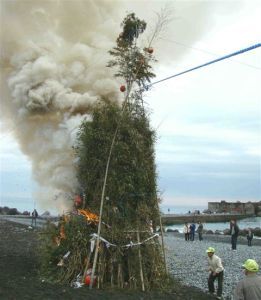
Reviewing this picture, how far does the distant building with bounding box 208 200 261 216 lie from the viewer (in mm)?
160750

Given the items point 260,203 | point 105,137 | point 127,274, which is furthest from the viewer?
point 260,203

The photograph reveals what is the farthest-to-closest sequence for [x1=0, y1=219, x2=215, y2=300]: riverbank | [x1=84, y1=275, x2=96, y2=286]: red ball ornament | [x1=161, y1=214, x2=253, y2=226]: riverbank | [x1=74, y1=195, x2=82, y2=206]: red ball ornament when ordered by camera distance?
[x1=161, y1=214, x2=253, y2=226]: riverbank → [x1=74, y1=195, x2=82, y2=206]: red ball ornament → [x1=84, y1=275, x2=96, y2=286]: red ball ornament → [x1=0, y1=219, x2=215, y2=300]: riverbank

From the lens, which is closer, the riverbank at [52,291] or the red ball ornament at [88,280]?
the riverbank at [52,291]

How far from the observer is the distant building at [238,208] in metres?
161

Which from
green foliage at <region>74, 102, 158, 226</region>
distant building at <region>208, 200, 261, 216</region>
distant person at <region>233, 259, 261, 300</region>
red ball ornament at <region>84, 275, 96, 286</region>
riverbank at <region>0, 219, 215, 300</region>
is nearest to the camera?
distant person at <region>233, 259, 261, 300</region>

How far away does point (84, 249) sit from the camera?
1491cm

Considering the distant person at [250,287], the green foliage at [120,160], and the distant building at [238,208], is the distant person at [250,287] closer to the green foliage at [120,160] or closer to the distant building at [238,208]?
the green foliage at [120,160]

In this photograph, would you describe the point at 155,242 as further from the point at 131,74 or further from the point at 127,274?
the point at 131,74

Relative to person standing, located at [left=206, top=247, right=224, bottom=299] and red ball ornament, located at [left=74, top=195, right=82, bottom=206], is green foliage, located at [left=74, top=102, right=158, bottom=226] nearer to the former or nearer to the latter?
red ball ornament, located at [left=74, top=195, right=82, bottom=206]

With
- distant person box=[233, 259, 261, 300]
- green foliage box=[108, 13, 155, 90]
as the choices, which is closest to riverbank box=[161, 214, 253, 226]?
green foliage box=[108, 13, 155, 90]

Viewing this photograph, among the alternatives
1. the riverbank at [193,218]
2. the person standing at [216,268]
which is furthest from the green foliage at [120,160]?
the riverbank at [193,218]

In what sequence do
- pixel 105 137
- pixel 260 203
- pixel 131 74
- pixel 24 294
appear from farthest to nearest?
pixel 260 203 < pixel 131 74 < pixel 105 137 < pixel 24 294

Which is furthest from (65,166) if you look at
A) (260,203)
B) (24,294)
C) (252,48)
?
(260,203)

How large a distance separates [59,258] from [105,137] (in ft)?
13.4
